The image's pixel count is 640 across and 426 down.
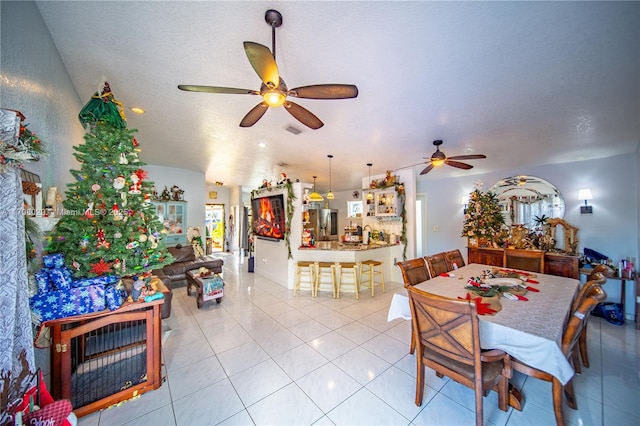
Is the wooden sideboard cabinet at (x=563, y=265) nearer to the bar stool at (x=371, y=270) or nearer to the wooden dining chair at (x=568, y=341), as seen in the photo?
the wooden dining chair at (x=568, y=341)

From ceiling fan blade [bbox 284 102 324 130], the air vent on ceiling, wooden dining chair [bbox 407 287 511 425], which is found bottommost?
wooden dining chair [bbox 407 287 511 425]

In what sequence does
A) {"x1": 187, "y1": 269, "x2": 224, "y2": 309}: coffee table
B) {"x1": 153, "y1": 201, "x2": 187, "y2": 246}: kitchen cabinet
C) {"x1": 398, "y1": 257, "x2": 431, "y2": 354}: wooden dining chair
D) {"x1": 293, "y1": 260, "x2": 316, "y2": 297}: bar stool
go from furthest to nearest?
{"x1": 153, "y1": 201, "x2": 187, "y2": 246}: kitchen cabinet
{"x1": 293, "y1": 260, "x2": 316, "y2": 297}: bar stool
{"x1": 187, "y1": 269, "x2": 224, "y2": 309}: coffee table
{"x1": 398, "y1": 257, "x2": 431, "y2": 354}: wooden dining chair

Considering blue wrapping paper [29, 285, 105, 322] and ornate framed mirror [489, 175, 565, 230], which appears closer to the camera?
Result: blue wrapping paper [29, 285, 105, 322]

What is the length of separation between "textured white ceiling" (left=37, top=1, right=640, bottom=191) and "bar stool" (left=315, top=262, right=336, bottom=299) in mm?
2296

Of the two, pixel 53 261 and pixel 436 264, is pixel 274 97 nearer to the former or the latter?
pixel 53 261

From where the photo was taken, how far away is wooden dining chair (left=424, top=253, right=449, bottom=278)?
9.19ft

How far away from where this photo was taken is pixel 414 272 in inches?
101

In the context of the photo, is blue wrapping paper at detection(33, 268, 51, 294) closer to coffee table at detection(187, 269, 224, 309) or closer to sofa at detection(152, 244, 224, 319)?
coffee table at detection(187, 269, 224, 309)

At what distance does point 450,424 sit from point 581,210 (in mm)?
4816

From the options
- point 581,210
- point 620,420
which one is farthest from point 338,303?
point 581,210

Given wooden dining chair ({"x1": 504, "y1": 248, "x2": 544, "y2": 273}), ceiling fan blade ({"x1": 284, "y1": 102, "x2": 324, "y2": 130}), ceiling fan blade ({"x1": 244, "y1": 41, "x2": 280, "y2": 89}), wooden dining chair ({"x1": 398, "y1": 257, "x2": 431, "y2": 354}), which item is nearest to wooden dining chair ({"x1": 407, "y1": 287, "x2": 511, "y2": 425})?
wooden dining chair ({"x1": 398, "y1": 257, "x2": 431, "y2": 354})

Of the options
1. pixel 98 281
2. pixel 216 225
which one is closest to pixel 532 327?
pixel 98 281

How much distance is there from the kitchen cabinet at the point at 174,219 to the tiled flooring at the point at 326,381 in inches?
126

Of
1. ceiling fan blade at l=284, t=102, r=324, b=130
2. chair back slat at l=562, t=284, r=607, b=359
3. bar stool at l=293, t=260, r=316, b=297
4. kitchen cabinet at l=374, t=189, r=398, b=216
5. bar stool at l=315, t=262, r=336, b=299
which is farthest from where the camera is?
kitchen cabinet at l=374, t=189, r=398, b=216
